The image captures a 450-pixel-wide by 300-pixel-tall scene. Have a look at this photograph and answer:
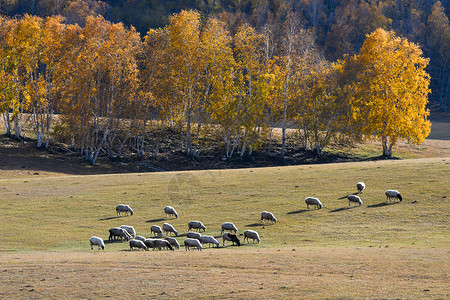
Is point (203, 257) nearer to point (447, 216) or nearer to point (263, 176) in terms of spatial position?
point (447, 216)

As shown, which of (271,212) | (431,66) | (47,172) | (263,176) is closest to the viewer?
(271,212)

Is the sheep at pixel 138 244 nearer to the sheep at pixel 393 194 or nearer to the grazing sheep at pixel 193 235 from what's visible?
the grazing sheep at pixel 193 235

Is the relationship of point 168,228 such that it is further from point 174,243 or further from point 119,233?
point 174,243

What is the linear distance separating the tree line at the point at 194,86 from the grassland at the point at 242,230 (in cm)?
2327

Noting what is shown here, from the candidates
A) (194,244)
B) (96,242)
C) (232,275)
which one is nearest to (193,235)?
(194,244)

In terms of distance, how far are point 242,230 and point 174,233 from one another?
4243 mm

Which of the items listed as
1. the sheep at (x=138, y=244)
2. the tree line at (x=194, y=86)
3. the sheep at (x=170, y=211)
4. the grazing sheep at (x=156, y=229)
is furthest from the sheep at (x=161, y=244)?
the tree line at (x=194, y=86)

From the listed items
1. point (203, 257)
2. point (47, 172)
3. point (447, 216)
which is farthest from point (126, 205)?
point (47, 172)

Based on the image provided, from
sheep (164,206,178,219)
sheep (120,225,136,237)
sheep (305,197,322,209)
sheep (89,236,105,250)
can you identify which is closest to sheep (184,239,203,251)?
sheep (89,236,105,250)

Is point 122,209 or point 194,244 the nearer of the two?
point 194,244

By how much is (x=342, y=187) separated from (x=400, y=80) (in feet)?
136

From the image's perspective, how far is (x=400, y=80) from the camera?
265 feet

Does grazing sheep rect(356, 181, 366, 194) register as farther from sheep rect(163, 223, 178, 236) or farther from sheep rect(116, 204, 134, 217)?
sheep rect(116, 204, 134, 217)

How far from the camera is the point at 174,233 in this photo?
33469 mm
